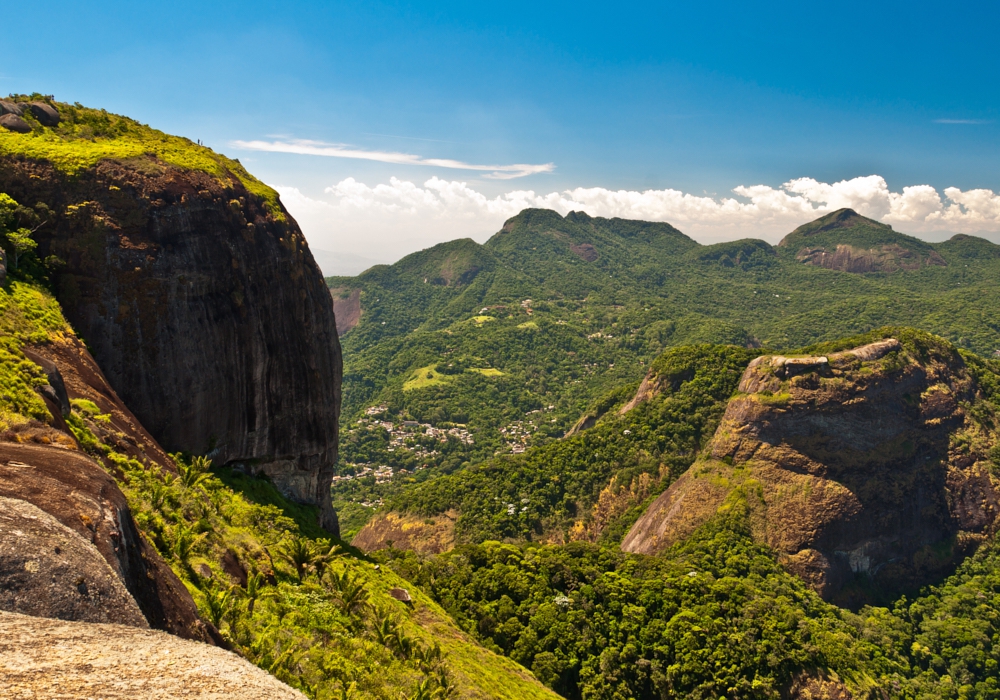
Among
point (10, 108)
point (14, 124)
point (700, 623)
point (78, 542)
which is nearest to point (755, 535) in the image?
point (700, 623)

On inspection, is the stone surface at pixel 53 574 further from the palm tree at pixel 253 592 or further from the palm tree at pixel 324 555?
the palm tree at pixel 324 555

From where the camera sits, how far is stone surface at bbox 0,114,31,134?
26203 mm

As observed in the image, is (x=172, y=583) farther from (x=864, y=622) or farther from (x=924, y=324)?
(x=924, y=324)

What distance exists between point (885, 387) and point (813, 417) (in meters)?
8.94

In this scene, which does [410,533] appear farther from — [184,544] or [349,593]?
[184,544]

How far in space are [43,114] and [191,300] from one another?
1291cm

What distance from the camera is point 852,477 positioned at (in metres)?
54.4

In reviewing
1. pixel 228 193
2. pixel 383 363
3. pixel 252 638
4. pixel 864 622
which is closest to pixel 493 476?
pixel 864 622

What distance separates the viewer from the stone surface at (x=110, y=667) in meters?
6.56

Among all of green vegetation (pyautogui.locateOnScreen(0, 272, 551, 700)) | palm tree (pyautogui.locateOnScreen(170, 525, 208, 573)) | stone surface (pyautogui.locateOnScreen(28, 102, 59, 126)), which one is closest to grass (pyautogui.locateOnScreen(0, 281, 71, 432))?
green vegetation (pyautogui.locateOnScreen(0, 272, 551, 700))

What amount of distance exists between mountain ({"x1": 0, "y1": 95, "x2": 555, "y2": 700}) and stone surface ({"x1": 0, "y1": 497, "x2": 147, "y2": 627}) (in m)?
0.03

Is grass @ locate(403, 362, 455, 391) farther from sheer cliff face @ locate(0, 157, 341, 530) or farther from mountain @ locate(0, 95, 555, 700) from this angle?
sheer cliff face @ locate(0, 157, 341, 530)

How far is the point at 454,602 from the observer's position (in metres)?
37.8

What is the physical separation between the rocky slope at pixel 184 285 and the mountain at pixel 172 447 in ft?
0.32
